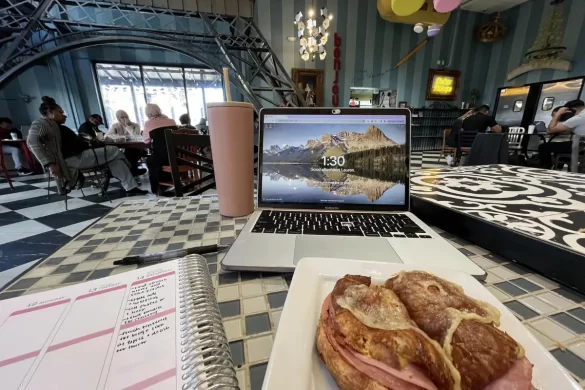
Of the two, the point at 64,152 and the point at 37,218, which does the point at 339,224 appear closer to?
the point at 37,218

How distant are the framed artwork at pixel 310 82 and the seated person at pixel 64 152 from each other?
359 cm

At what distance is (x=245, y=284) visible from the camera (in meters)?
0.35

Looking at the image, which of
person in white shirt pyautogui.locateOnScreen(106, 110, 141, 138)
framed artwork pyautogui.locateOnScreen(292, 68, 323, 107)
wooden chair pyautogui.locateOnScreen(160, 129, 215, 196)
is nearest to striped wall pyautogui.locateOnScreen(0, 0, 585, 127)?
framed artwork pyautogui.locateOnScreen(292, 68, 323, 107)

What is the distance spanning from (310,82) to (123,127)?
11.9 feet

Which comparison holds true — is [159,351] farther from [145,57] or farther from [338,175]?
[145,57]

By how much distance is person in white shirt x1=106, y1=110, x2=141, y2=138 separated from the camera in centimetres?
381

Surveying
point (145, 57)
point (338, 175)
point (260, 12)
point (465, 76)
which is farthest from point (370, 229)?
point (465, 76)

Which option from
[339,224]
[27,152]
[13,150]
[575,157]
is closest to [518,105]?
[575,157]

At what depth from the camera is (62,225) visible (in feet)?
6.00

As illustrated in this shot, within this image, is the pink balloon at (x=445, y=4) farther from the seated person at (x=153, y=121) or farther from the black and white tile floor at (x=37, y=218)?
the seated person at (x=153, y=121)

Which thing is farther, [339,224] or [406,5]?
[406,5]

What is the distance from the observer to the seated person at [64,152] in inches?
78.3

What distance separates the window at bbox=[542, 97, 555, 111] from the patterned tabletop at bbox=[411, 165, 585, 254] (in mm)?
6085

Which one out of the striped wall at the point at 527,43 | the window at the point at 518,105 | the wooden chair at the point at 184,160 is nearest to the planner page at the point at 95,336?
the wooden chair at the point at 184,160
